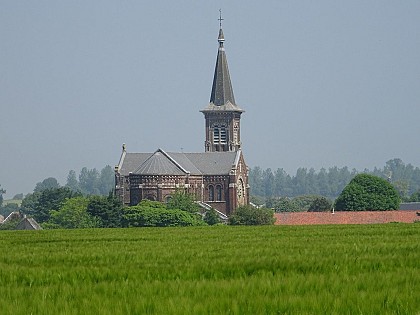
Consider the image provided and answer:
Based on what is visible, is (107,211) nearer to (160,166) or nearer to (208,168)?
(160,166)

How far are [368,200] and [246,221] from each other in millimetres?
14729

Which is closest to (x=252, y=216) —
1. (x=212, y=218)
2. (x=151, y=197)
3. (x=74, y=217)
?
(x=212, y=218)

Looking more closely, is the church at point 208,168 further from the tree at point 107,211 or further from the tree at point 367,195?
the tree at point 367,195

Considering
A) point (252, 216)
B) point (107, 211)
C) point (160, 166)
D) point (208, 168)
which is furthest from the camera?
point (208, 168)

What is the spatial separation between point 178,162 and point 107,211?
16.8m

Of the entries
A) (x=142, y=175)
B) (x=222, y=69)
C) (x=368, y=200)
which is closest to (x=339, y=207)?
(x=368, y=200)

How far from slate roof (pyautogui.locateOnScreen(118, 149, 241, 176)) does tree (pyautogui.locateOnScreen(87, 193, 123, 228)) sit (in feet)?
28.8

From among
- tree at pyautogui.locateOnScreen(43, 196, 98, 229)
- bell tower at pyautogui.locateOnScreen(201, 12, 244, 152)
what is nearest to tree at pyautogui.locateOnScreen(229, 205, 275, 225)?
A: tree at pyautogui.locateOnScreen(43, 196, 98, 229)

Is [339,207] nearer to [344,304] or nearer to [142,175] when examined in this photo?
[142,175]

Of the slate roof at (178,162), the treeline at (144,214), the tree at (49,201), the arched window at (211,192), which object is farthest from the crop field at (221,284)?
the tree at (49,201)

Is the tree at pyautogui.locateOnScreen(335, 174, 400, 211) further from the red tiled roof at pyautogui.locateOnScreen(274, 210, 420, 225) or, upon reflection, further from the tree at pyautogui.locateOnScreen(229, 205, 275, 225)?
the red tiled roof at pyautogui.locateOnScreen(274, 210, 420, 225)

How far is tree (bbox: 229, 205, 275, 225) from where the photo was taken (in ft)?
359

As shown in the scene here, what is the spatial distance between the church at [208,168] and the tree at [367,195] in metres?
14.1

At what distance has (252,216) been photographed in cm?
11194
